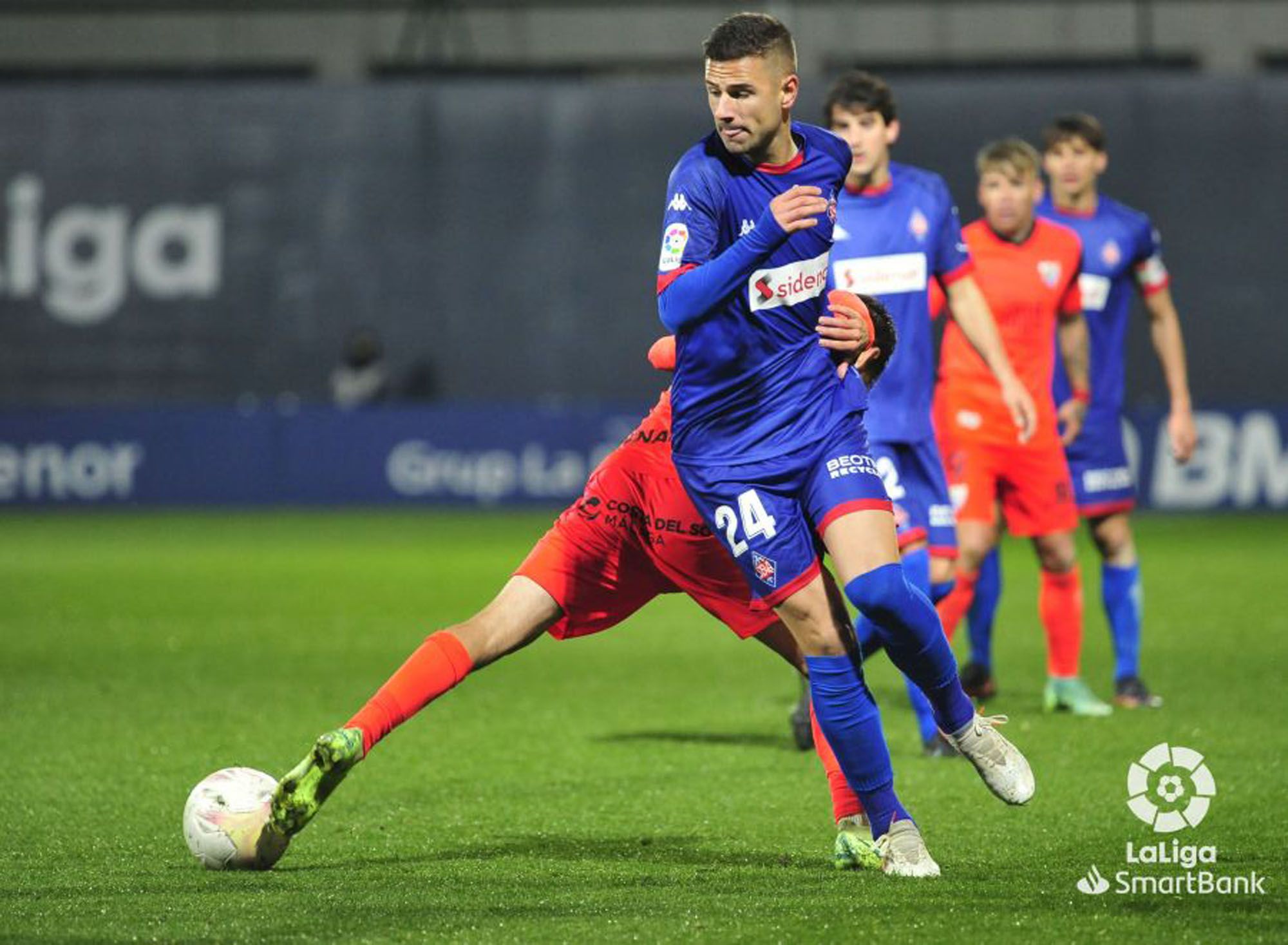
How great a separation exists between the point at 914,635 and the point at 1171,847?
115cm

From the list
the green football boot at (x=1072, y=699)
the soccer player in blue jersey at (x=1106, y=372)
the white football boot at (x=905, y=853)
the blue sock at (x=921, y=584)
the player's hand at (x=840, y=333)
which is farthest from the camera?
the soccer player in blue jersey at (x=1106, y=372)

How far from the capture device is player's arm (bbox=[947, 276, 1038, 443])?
730cm

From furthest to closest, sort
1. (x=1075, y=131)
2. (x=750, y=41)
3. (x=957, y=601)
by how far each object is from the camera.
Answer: (x=1075, y=131), (x=957, y=601), (x=750, y=41)

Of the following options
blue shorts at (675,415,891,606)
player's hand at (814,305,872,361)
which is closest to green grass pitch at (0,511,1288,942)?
blue shorts at (675,415,891,606)

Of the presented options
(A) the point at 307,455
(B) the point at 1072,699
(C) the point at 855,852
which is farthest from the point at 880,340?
(A) the point at 307,455

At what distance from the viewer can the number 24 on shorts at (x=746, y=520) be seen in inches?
208

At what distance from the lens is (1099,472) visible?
9438 millimetres

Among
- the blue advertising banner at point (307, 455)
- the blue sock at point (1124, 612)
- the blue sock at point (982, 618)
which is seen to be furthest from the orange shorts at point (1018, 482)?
the blue advertising banner at point (307, 455)

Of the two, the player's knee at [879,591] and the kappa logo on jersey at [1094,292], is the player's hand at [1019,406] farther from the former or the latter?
the kappa logo on jersey at [1094,292]

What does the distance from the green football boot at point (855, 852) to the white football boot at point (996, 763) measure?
1.19 feet

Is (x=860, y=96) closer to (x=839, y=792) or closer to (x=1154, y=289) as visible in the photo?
(x=1154, y=289)

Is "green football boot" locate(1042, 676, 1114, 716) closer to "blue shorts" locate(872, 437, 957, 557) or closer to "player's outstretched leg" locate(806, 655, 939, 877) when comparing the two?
"blue shorts" locate(872, 437, 957, 557)

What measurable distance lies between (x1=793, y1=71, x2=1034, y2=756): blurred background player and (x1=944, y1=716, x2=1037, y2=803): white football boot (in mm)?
2094

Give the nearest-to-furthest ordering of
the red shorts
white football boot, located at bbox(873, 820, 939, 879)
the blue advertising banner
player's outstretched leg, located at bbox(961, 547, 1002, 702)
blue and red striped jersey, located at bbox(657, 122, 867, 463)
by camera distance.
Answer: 1. blue and red striped jersey, located at bbox(657, 122, 867, 463)
2. white football boot, located at bbox(873, 820, 939, 879)
3. the red shorts
4. player's outstretched leg, located at bbox(961, 547, 1002, 702)
5. the blue advertising banner
